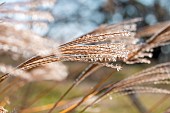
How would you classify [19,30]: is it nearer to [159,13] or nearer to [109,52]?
[109,52]

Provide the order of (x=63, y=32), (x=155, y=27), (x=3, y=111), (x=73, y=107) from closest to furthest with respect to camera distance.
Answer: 1. (x=3, y=111)
2. (x=73, y=107)
3. (x=155, y=27)
4. (x=63, y=32)

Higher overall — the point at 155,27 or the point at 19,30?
the point at 19,30

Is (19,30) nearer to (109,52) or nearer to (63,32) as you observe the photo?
(109,52)

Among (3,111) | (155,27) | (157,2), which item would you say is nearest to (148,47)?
(155,27)

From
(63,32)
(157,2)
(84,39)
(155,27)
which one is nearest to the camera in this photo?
(84,39)

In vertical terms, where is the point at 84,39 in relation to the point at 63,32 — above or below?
above

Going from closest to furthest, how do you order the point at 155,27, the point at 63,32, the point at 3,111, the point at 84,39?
the point at 3,111, the point at 84,39, the point at 155,27, the point at 63,32

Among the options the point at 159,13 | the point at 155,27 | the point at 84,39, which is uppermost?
the point at 84,39

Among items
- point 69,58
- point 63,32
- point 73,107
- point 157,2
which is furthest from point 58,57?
point 157,2

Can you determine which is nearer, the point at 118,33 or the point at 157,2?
the point at 118,33
